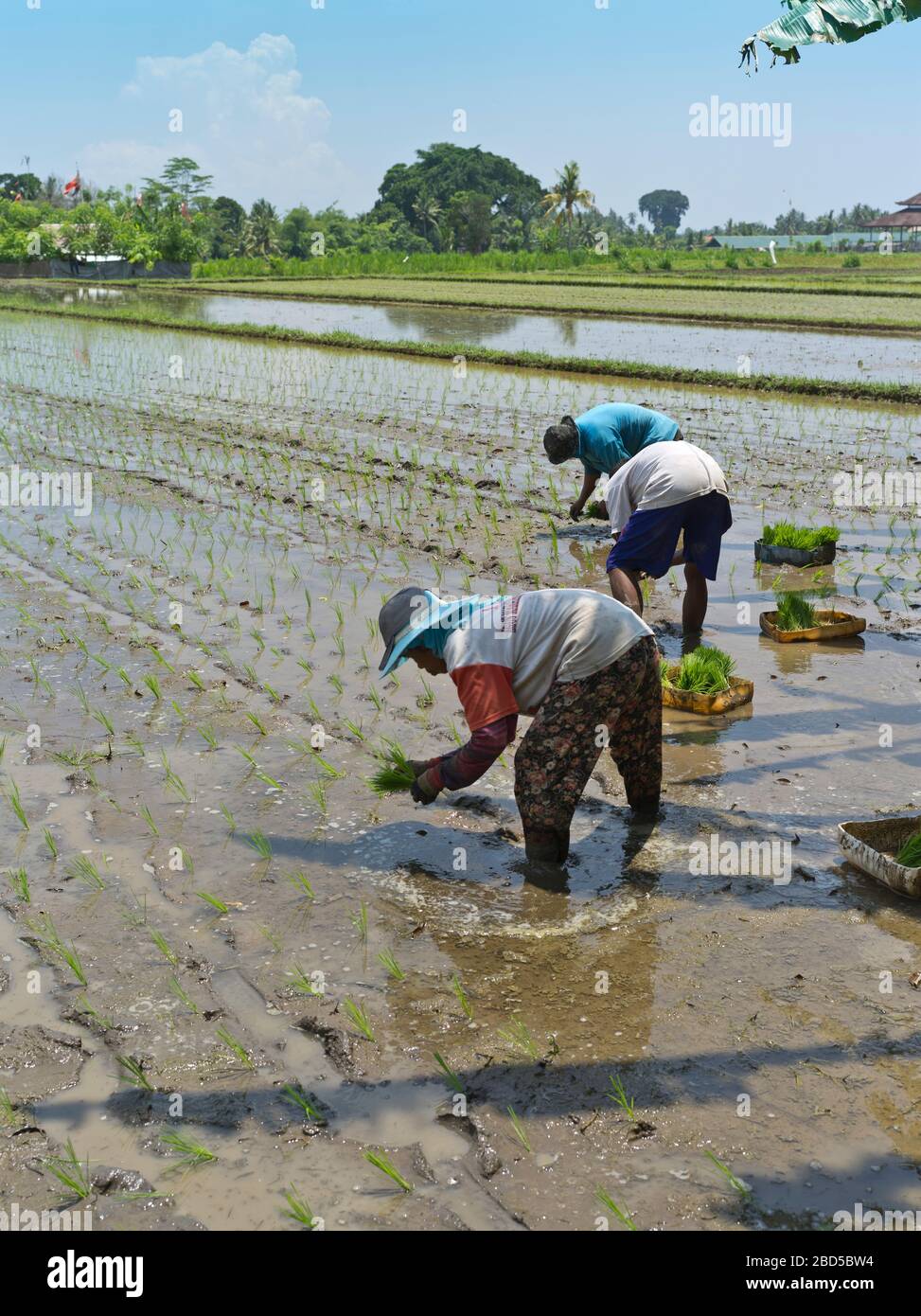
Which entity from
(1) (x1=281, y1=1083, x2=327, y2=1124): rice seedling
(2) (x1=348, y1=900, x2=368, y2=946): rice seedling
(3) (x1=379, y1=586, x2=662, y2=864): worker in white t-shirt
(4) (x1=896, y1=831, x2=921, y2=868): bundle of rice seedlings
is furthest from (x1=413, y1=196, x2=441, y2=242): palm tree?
(1) (x1=281, y1=1083, x2=327, y2=1124): rice seedling

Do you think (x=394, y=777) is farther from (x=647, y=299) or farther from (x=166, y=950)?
(x=647, y=299)

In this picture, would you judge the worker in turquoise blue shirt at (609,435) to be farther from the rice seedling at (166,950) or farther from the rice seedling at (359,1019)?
the rice seedling at (359,1019)

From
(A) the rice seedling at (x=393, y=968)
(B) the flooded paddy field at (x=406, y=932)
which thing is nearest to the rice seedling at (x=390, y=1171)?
(B) the flooded paddy field at (x=406, y=932)

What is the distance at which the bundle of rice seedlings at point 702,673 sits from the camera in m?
4.94

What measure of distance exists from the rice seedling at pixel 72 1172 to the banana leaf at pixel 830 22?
411 centimetres

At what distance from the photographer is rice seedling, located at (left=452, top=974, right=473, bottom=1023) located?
297cm

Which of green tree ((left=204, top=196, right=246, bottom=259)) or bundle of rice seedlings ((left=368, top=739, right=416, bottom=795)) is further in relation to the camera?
green tree ((left=204, top=196, right=246, bottom=259))

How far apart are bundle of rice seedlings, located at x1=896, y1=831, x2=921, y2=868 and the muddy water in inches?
470

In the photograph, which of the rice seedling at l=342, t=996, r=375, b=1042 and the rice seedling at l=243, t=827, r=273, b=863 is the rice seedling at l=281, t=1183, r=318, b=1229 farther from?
the rice seedling at l=243, t=827, r=273, b=863

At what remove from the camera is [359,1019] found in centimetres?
291

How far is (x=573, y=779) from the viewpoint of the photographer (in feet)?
11.6

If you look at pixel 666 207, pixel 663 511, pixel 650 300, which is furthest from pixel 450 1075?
pixel 666 207

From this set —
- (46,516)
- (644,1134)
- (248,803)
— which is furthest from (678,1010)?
(46,516)
